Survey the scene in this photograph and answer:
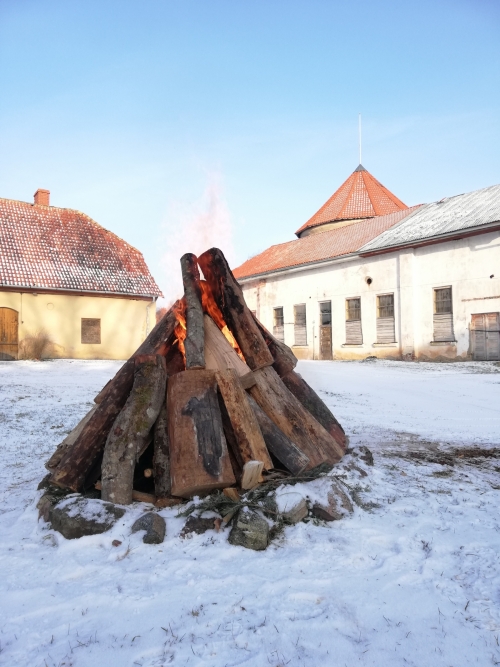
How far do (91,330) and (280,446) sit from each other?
18.2 meters

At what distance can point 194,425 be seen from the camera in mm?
3797

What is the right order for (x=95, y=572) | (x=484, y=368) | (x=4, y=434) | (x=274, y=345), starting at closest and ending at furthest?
(x=95, y=572)
(x=274, y=345)
(x=4, y=434)
(x=484, y=368)

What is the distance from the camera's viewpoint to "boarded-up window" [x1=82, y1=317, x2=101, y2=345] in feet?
67.6

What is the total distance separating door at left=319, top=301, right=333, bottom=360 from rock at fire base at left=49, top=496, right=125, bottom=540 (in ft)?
67.0

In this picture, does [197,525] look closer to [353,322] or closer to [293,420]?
[293,420]

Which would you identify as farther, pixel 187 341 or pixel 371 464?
pixel 371 464

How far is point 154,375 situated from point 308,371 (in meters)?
11.9

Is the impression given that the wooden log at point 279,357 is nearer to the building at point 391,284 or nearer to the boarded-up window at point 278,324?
the building at point 391,284

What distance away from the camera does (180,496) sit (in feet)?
12.1

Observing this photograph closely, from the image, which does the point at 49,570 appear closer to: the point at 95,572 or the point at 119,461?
the point at 95,572

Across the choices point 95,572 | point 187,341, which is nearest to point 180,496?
point 95,572

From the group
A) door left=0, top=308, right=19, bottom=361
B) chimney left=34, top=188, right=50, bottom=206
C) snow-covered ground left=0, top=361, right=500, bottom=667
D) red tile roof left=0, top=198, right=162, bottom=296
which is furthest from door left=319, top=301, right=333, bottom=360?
snow-covered ground left=0, top=361, right=500, bottom=667

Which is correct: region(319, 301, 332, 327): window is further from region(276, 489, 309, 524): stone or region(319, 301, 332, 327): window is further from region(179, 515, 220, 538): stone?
region(179, 515, 220, 538): stone

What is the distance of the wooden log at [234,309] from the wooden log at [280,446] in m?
0.62
